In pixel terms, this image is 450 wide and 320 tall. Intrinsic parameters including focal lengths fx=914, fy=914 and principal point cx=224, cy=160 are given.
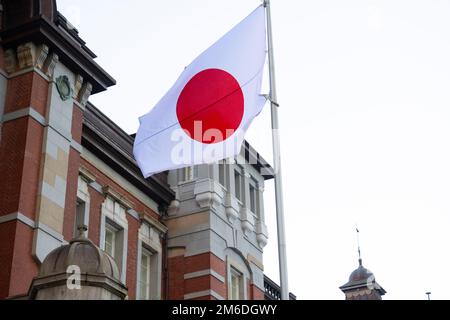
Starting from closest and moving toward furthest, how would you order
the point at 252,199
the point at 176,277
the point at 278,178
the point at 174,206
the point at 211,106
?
the point at 278,178, the point at 211,106, the point at 176,277, the point at 174,206, the point at 252,199

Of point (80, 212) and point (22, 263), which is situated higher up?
Result: point (80, 212)

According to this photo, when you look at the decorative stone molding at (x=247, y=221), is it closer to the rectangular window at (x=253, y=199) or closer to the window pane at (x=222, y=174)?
the rectangular window at (x=253, y=199)

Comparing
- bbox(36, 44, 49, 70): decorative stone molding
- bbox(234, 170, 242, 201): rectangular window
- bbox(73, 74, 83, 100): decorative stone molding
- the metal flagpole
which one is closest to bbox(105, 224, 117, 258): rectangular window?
bbox(73, 74, 83, 100): decorative stone molding

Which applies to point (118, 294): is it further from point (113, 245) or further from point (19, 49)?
point (113, 245)

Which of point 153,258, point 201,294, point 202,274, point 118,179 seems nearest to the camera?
point 201,294

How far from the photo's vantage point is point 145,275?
81.5 feet

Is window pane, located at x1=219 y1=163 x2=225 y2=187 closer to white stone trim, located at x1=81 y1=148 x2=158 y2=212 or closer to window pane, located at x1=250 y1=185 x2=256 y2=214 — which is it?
window pane, located at x1=250 y1=185 x2=256 y2=214

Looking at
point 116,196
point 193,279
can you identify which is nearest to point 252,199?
point 193,279

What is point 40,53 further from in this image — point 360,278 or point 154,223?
point 360,278

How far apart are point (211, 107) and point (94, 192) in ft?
27.2

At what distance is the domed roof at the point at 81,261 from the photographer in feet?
43.2

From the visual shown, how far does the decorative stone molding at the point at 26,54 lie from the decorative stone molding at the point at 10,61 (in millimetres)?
140

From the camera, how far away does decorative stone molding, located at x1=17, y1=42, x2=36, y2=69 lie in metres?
19.6
